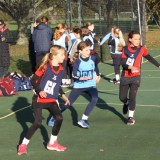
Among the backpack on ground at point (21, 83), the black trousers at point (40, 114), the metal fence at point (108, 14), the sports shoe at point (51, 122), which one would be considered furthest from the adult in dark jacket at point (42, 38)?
the black trousers at point (40, 114)

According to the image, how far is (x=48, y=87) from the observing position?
7.78m

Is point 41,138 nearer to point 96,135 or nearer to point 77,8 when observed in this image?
point 96,135

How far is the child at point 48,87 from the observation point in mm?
7727

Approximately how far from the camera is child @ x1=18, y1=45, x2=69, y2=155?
7727 millimetres

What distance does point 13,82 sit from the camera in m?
14.3

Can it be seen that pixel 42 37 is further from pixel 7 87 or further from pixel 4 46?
pixel 7 87

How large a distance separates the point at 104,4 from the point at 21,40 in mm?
14471

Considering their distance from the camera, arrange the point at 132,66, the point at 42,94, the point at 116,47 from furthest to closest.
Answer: the point at 116,47
the point at 132,66
the point at 42,94

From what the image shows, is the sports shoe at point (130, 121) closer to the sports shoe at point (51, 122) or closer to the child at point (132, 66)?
the child at point (132, 66)

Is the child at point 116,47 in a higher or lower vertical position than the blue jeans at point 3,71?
higher

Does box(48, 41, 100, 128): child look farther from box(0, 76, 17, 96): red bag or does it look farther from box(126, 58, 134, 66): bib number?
box(0, 76, 17, 96): red bag

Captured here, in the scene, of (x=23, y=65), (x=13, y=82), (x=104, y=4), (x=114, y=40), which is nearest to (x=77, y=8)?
(x=104, y=4)

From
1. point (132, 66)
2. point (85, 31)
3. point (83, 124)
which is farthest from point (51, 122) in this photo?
point (85, 31)

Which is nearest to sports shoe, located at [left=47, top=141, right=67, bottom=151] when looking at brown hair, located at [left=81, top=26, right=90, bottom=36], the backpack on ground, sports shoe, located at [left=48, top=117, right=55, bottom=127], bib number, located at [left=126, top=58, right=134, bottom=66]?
sports shoe, located at [left=48, top=117, right=55, bottom=127]
